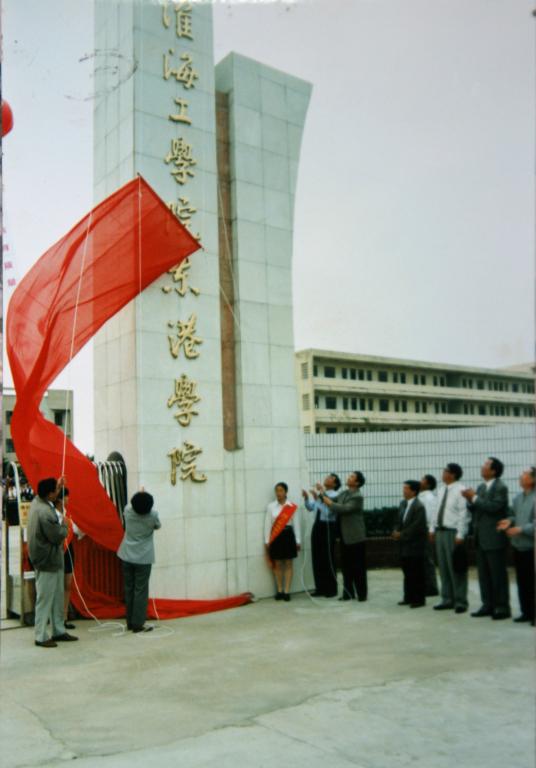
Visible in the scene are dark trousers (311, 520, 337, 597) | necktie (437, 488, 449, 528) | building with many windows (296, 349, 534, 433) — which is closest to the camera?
building with many windows (296, 349, 534, 433)

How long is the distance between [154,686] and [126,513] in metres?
1.71

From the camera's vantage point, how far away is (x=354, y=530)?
643 cm

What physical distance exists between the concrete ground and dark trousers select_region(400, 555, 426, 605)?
0.32m

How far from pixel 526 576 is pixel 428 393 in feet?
6.38

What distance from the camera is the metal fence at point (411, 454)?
15.4 ft

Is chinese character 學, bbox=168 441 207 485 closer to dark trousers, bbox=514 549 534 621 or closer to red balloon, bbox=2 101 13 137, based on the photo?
dark trousers, bbox=514 549 534 621

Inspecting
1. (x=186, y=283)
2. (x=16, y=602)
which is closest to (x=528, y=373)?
(x=186, y=283)


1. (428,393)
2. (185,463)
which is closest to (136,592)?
(185,463)

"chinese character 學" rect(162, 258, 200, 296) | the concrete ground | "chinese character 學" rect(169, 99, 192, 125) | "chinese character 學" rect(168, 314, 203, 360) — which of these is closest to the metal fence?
the concrete ground

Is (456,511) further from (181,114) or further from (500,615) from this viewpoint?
(181,114)

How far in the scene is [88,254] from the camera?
16.5 feet

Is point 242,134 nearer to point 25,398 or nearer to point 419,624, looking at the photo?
point 25,398

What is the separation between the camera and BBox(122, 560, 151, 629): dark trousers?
17.5ft

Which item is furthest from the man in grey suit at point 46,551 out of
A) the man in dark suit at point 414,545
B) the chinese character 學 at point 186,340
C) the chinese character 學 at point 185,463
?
the man in dark suit at point 414,545
